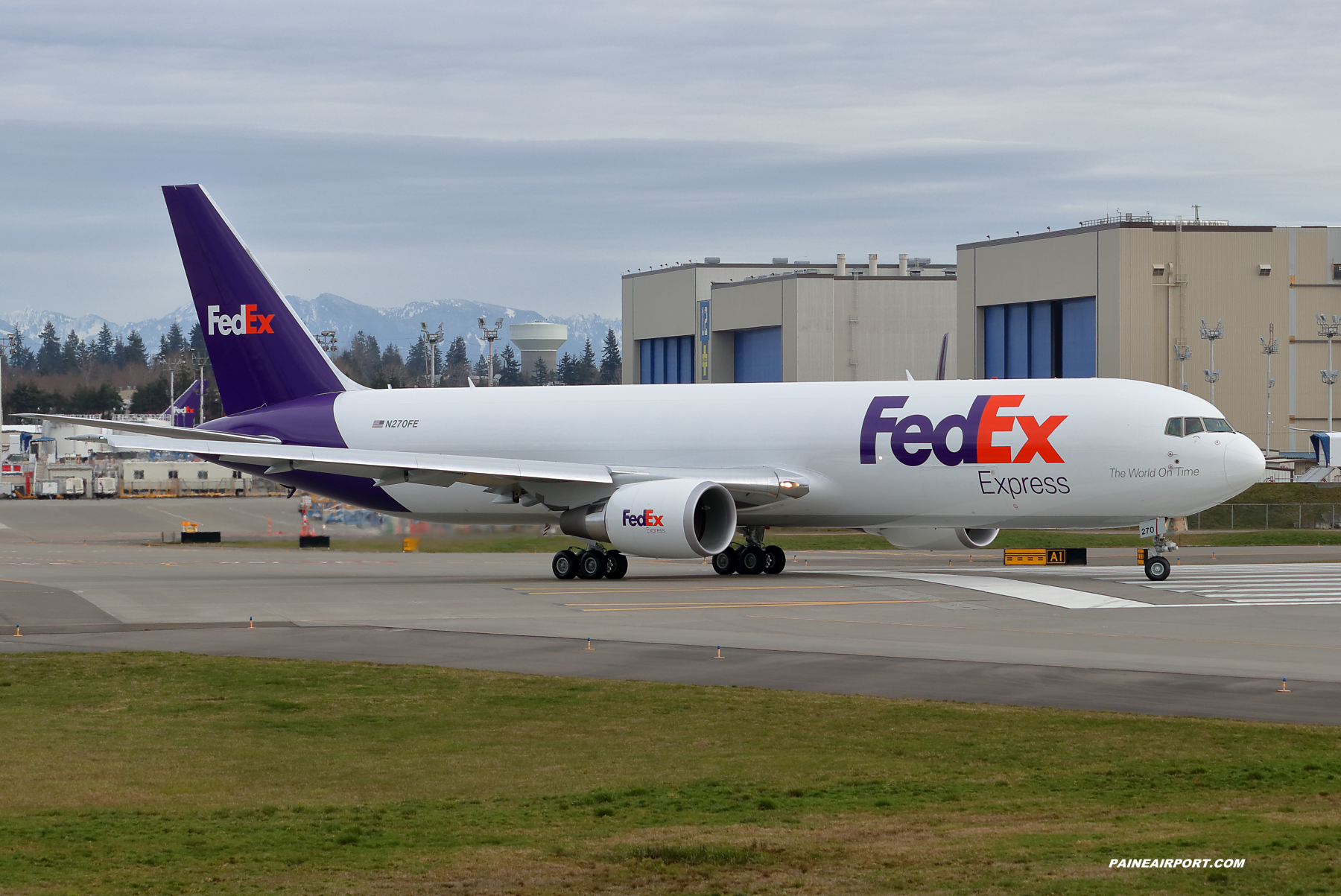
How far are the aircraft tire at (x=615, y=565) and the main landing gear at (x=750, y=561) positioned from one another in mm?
2503

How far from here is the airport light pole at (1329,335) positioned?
89.1 m

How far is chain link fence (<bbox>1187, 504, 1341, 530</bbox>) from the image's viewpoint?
206ft

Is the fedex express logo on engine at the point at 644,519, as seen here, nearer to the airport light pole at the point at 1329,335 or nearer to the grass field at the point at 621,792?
the grass field at the point at 621,792

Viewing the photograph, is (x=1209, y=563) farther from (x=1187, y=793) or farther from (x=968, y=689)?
(x=1187, y=793)

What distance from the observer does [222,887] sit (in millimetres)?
9594

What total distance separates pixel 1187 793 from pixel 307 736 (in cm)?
857

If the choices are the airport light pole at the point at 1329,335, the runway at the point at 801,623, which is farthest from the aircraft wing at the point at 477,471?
the airport light pole at the point at 1329,335

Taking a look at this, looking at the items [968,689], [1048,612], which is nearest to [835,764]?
[968,689]

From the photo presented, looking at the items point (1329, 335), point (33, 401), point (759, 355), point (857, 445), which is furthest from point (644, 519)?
point (33, 401)

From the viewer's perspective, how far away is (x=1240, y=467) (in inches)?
1352

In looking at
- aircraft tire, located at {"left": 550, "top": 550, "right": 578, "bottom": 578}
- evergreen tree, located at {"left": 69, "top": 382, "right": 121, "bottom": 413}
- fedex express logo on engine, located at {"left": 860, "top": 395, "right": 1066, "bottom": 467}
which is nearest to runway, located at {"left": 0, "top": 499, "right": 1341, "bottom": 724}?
aircraft tire, located at {"left": 550, "top": 550, "right": 578, "bottom": 578}

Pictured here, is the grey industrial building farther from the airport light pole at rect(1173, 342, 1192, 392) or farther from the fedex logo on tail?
the fedex logo on tail

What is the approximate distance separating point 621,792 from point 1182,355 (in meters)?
83.8

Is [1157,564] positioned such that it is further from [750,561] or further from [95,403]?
[95,403]
